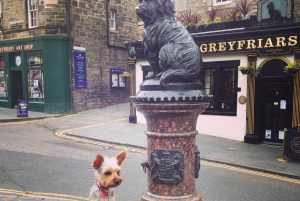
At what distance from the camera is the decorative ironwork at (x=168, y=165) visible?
2.74m

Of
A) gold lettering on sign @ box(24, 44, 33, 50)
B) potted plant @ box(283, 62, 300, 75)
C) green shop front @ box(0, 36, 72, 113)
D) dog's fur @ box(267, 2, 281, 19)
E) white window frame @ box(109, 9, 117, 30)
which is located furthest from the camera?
white window frame @ box(109, 9, 117, 30)

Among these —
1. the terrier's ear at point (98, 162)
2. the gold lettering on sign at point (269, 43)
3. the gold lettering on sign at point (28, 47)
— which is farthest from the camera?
the gold lettering on sign at point (28, 47)

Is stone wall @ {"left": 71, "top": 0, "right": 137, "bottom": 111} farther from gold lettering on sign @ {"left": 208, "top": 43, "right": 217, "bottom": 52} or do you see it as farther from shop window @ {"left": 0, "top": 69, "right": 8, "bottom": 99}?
gold lettering on sign @ {"left": 208, "top": 43, "right": 217, "bottom": 52}

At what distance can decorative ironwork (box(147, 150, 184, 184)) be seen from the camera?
2.74 m

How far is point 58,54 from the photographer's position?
50.7ft

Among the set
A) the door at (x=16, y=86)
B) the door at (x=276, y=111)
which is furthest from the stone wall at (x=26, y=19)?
the door at (x=276, y=111)

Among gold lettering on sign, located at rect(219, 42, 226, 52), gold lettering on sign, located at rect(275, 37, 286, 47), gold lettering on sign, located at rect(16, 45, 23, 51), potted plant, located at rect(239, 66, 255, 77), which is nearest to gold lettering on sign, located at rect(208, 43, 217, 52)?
gold lettering on sign, located at rect(219, 42, 226, 52)

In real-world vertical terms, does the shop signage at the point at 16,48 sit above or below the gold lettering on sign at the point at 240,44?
above

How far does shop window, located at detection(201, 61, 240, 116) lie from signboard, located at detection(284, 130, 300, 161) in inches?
108

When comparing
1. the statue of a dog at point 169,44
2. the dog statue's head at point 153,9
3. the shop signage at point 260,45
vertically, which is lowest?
the statue of a dog at point 169,44

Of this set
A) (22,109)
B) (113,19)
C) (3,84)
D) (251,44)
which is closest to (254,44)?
(251,44)

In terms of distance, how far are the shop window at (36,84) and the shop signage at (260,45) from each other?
983 cm

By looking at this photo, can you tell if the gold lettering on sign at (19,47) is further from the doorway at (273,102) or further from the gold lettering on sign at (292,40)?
the gold lettering on sign at (292,40)

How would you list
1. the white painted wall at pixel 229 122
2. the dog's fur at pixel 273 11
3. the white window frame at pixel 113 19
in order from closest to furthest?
A: 1. the dog's fur at pixel 273 11
2. the white painted wall at pixel 229 122
3. the white window frame at pixel 113 19
